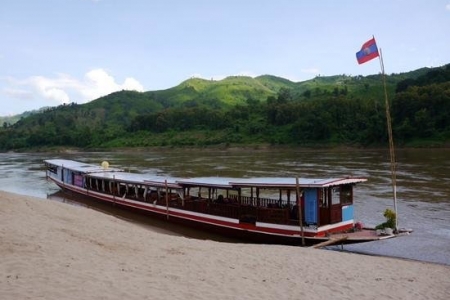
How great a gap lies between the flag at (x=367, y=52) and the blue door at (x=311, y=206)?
6107mm

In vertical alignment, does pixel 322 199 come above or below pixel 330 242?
above

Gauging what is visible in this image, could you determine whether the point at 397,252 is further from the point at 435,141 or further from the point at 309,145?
the point at 309,145

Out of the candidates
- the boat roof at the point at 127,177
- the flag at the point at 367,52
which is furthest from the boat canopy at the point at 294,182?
the boat roof at the point at 127,177

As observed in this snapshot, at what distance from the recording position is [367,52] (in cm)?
1858

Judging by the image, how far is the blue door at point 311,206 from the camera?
59.0 ft

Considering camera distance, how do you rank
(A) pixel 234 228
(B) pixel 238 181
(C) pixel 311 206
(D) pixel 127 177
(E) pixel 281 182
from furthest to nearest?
(D) pixel 127 177 < (A) pixel 234 228 < (B) pixel 238 181 < (E) pixel 281 182 < (C) pixel 311 206

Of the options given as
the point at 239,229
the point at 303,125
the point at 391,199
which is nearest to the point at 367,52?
the point at 239,229

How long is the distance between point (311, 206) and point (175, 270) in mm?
8764

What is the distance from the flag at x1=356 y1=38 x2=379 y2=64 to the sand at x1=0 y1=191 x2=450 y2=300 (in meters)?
8.50

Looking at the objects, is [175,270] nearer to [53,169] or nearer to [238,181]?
[238,181]

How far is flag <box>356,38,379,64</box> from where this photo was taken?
18281 mm

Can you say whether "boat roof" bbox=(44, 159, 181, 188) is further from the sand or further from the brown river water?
the sand

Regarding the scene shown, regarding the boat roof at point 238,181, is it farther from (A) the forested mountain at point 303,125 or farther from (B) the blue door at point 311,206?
(A) the forested mountain at point 303,125

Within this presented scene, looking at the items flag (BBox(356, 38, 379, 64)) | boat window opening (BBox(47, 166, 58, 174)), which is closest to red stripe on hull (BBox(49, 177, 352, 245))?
flag (BBox(356, 38, 379, 64))
